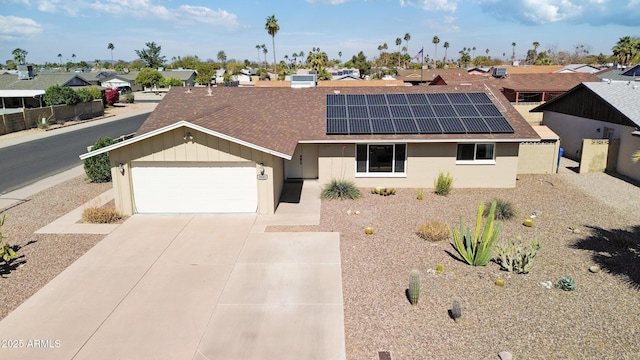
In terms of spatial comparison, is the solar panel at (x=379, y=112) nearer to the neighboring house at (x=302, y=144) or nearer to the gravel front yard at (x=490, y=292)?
the neighboring house at (x=302, y=144)

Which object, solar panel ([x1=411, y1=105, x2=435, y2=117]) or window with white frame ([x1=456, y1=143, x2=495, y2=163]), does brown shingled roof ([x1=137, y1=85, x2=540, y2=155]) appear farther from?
solar panel ([x1=411, y1=105, x2=435, y2=117])

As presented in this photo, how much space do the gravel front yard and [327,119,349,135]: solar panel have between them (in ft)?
13.1

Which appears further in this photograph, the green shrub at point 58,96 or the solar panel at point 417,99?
the green shrub at point 58,96

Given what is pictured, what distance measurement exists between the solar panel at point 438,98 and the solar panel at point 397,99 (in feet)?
3.93

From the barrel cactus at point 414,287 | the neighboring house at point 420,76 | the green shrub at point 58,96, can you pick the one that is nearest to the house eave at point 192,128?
the barrel cactus at point 414,287

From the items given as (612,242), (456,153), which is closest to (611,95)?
(456,153)

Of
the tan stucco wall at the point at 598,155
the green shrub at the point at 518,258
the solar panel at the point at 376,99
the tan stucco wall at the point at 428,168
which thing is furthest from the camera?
the tan stucco wall at the point at 598,155

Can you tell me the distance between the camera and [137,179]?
1653 cm

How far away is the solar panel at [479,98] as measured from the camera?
22000mm

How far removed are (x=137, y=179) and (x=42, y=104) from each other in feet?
129

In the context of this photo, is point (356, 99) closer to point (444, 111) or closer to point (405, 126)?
point (405, 126)

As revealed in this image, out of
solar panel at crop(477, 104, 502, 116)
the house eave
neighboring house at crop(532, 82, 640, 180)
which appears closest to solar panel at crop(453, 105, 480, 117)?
solar panel at crop(477, 104, 502, 116)

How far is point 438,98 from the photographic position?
73.8 ft

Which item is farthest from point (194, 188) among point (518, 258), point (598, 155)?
point (598, 155)
